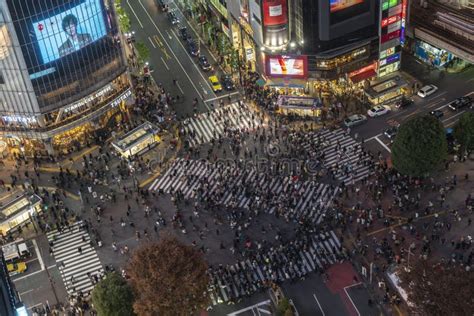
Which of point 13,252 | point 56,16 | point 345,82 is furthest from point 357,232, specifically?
point 56,16

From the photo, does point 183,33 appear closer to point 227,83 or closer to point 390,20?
point 227,83

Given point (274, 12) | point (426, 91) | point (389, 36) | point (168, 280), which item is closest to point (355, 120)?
point (426, 91)

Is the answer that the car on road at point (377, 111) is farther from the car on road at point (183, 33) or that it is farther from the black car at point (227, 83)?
the car on road at point (183, 33)

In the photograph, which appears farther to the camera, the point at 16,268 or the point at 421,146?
the point at 16,268

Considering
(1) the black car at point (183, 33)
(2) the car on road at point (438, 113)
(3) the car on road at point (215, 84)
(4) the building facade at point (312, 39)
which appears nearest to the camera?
(4) the building facade at point (312, 39)

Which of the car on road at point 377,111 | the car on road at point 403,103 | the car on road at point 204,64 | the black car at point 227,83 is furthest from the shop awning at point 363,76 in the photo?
the car on road at point 204,64

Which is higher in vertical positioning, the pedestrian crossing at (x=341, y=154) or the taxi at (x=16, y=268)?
the pedestrian crossing at (x=341, y=154)

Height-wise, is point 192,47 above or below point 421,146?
above
